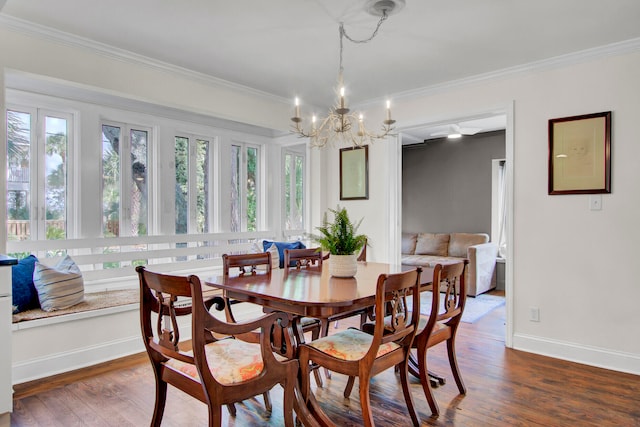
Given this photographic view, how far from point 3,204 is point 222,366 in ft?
6.22

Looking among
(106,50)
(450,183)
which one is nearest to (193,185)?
(106,50)

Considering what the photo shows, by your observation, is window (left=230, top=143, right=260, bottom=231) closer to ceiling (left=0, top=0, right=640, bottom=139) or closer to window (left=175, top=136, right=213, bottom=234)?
window (left=175, top=136, right=213, bottom=234)

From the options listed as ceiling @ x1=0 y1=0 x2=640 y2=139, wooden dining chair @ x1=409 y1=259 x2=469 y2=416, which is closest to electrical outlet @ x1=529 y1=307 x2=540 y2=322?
wooden dining chair @ x1=409 y1=259 x2=469 y2=416

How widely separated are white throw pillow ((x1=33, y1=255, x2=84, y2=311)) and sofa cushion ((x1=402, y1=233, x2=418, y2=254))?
4894 millimetres

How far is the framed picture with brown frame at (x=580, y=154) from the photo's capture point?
296 centimetres

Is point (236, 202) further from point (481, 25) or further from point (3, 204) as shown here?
point (481, 25)

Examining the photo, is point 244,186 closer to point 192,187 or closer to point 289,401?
point 192,187

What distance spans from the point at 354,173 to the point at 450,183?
273 cm

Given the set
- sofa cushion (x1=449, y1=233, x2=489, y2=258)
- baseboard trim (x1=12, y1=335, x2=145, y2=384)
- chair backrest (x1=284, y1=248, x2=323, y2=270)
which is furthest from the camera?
sofa cushion (x1=449, y1=233, x2=489, y2=258)

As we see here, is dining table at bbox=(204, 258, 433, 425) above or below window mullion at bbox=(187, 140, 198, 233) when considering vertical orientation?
below

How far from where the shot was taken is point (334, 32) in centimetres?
268

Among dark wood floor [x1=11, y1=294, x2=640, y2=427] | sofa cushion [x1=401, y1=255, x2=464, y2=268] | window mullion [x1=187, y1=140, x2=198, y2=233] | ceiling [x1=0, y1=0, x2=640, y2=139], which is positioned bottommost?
dark wood floor [x1=11, y1=294, x2=640, y2=427]

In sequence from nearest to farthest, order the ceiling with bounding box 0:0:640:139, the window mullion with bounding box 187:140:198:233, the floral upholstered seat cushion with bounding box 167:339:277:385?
the floral upholstered seat cushion with bounding box 167:339:277:385 → the ceiling with bounding box 0:0:640:139 → the window mullion with bounding box 187:140:198:233

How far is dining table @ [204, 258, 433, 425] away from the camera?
1810mm
